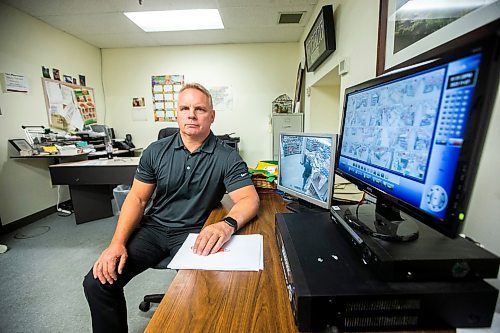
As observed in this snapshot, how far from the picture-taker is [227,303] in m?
0.54

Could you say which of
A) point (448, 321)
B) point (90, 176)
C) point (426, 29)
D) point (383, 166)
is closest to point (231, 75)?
point (90, 176)

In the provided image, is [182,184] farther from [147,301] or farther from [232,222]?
[147,301]

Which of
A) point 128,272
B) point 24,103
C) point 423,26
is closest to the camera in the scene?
point 423,26

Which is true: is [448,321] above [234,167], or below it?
below

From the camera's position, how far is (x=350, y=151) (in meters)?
0.78

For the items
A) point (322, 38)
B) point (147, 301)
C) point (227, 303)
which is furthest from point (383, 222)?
point (322, 38)

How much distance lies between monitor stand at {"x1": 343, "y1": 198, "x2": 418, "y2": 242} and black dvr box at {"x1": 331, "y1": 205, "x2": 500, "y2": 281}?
17 mm

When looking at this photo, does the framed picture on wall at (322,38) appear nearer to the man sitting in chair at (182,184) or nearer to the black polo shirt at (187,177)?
the man sitting in chair at (182,184)

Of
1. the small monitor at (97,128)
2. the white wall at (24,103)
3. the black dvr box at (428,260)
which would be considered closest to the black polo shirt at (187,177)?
the black dvr box at (428,260)

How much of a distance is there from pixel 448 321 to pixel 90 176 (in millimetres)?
2865

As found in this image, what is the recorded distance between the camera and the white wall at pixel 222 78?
3963 mm

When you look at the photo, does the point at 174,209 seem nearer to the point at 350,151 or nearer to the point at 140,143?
the point at 350,151

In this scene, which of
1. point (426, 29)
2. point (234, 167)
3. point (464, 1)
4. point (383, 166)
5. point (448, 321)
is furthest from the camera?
point (234, 167)

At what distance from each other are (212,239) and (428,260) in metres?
0.57
